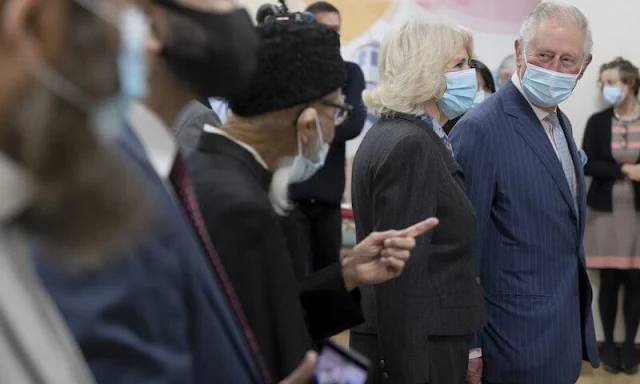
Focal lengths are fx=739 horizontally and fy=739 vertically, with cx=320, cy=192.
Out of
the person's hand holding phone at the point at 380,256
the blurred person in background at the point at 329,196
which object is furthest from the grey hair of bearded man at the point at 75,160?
the blurred person in background at the point at 329,196

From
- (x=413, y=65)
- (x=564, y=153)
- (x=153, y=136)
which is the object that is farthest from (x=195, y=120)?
(x=153, y=136)

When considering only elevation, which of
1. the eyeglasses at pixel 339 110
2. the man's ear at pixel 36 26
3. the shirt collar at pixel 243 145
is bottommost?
the eyeglasses at pixel 339 110

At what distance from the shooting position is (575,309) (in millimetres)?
2148

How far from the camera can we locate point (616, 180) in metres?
4.02

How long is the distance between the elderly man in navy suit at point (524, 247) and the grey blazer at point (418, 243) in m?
0.18

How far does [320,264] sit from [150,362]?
2834mm

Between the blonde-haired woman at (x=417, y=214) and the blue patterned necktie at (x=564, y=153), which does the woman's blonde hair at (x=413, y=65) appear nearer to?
the blonde-haired woman at (x=417, y=214)

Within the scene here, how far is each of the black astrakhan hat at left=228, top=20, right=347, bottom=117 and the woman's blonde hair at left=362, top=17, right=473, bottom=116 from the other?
55 centimetres

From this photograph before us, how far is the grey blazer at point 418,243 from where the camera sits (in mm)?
1800

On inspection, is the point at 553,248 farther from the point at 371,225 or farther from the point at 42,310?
the point at 42,310

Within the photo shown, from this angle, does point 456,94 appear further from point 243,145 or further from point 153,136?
point 153,136

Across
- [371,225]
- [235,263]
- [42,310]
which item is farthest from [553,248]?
[42,310]

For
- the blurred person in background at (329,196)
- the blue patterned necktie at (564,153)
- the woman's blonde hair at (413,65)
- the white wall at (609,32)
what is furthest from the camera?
the white wall at (609,32)

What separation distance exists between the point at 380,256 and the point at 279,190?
0.25m
